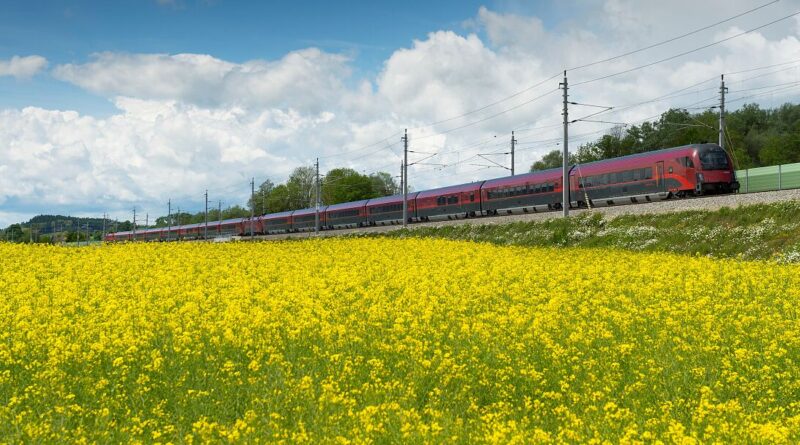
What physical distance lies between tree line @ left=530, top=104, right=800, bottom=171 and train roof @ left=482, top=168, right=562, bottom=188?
42.0 m

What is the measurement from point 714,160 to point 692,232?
1086cm

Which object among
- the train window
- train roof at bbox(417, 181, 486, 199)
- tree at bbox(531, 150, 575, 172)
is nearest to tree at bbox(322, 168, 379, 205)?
tree at bbox(531, 150, 575, 172)

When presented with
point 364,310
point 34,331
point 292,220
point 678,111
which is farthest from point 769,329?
point 678,111

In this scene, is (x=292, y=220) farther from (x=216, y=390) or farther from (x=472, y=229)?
(x=216, y=390)

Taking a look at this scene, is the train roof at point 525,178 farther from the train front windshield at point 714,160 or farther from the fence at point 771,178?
the fence at point 771,178

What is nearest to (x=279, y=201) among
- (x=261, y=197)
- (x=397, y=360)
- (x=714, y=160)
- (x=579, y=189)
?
(x=261, y=197)

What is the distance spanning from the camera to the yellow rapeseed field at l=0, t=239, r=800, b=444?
6867mm

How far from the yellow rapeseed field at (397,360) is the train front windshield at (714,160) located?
78.0 ft

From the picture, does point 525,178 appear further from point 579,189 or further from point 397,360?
point 397,360

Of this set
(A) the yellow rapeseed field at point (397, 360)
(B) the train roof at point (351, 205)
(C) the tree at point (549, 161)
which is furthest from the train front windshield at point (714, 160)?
(C) the tree at point (549, 161)

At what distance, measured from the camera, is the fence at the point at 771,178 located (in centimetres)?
4603

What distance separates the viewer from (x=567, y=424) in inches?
271

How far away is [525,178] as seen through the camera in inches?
1956

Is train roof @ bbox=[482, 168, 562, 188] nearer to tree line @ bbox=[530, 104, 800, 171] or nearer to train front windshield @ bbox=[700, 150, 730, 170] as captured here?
train front windshield @ bbox=[700, 150, 730, 170]
